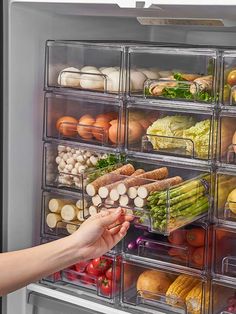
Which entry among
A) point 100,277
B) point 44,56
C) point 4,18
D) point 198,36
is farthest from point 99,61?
point 100,277

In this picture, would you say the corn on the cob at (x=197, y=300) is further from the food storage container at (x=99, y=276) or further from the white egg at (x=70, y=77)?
the white egg at (x=70, y=77)

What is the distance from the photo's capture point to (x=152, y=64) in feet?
5.65

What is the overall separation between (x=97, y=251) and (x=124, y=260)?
0.20 m

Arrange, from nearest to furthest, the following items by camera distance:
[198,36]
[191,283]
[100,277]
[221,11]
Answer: [221,11] → [191,283] → [100,277] → [198,36]

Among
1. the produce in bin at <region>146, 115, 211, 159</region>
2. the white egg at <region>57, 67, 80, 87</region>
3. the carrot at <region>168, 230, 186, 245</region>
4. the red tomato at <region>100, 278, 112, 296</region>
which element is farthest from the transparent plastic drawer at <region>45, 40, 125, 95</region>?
the red tomato at <region>100, 278, 112, 296</region>

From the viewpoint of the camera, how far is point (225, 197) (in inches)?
63.4

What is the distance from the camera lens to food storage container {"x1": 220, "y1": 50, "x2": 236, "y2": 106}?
1.55m

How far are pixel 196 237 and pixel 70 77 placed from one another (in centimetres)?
52

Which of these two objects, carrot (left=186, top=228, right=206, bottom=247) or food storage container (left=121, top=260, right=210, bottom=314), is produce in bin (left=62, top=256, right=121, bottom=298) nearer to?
food storage container (left=121, top=260, right=210, bottom=314)

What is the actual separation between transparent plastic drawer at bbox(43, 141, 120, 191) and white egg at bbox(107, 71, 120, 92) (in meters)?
0.16

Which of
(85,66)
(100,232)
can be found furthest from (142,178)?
(85,66)

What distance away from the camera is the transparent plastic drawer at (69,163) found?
1770 millimetres

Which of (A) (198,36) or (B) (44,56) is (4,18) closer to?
(B) (44,56)

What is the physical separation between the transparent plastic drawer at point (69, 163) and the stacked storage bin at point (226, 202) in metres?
0.28
